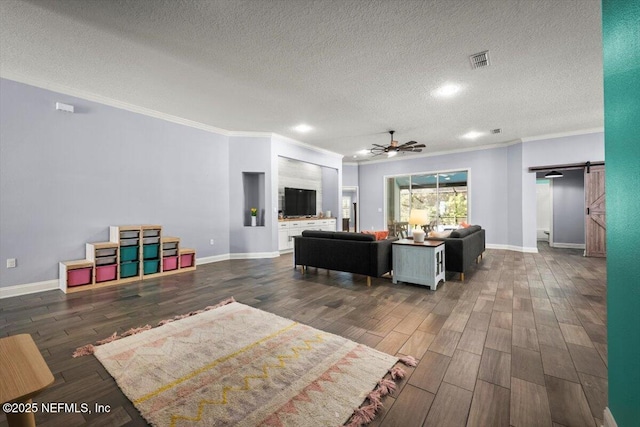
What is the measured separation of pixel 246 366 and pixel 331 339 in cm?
73

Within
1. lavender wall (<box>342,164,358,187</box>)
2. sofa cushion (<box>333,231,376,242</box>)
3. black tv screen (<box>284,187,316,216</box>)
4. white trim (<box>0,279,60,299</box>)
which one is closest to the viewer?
white trim (<box>0,279,60,299</box>)

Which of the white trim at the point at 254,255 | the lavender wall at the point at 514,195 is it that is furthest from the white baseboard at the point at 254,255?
the lavender wall at the point at 514,195

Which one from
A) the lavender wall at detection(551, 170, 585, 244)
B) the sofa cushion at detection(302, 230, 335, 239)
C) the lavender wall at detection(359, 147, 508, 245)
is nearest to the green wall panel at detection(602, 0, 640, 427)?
the sofa cushion at detection(302, 230, 335, 239)

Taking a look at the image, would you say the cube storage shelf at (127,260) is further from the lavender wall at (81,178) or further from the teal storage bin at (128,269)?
the lavender wall at (81,178)

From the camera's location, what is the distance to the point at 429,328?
8.19ft

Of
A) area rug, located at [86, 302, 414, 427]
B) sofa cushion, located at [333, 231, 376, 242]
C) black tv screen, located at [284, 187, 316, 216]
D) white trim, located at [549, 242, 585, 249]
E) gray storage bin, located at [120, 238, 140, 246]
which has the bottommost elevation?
area rug, located at [86, 302, 414, 427]

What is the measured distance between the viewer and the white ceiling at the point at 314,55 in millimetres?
2402

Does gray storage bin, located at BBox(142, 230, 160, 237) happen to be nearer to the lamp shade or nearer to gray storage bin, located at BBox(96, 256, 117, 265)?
gray storage bin, located at BBox(96, 256, 117, 265)

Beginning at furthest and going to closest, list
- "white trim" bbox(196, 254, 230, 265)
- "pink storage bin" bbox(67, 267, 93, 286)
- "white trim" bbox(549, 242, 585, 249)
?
"white trim" bbox(549, 242, 585, 249) → "white trim" bbox(196, 254, 230, 265) → "pink storage bin" bbox(67, 267, 93, 286)

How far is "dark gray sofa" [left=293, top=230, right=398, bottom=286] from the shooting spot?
3.89m

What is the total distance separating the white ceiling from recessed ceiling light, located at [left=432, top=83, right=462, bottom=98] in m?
0.14

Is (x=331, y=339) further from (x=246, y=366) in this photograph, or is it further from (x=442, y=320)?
(x=442, y=320)

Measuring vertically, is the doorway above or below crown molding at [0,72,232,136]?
below

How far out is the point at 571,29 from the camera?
2631 mm
